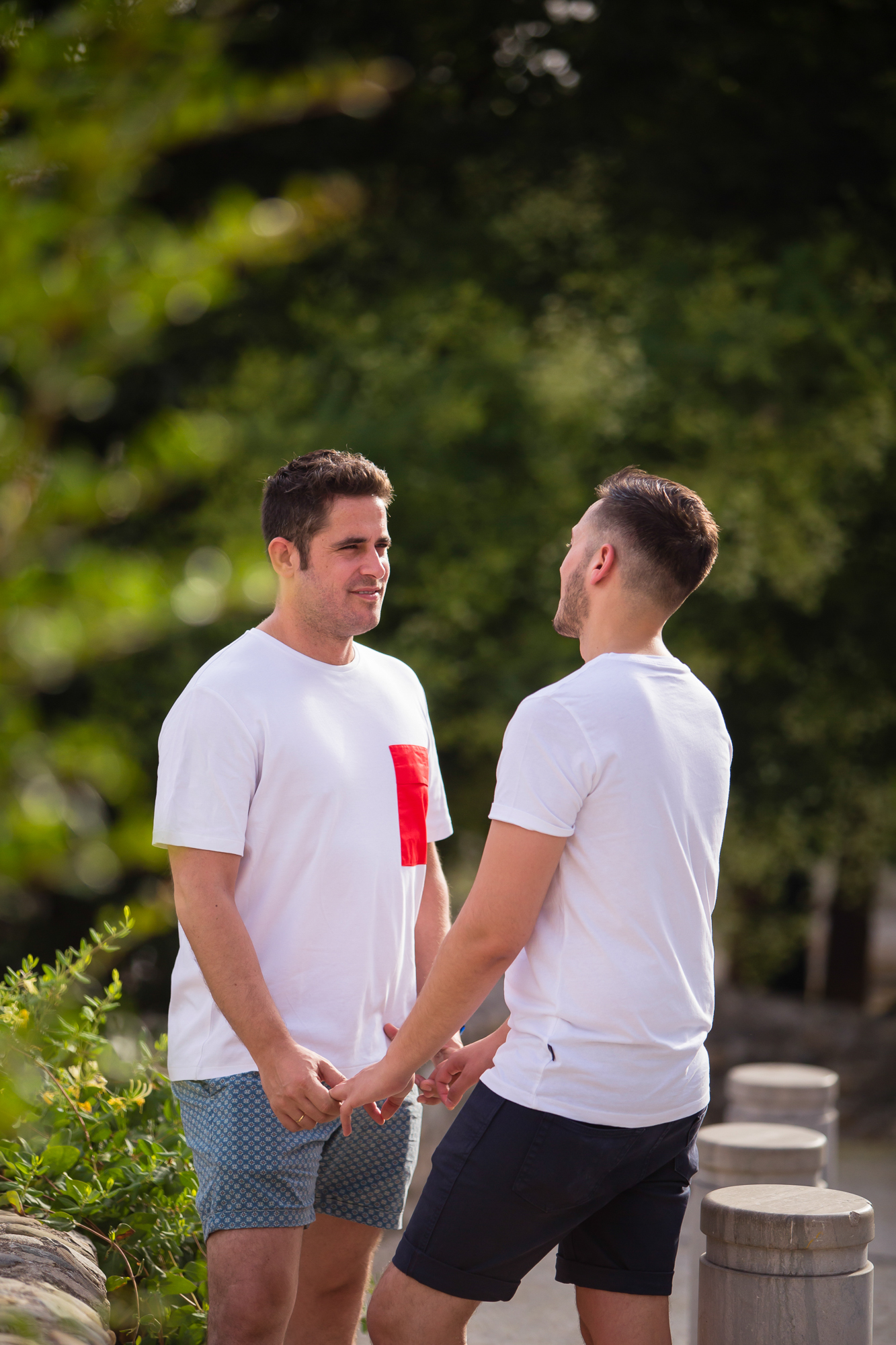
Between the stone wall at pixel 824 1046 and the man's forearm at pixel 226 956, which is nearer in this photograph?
the man's forearm at pixel 226 956

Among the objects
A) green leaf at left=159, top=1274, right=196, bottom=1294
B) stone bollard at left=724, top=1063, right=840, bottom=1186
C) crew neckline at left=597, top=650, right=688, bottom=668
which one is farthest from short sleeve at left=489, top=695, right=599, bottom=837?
stone bollard at left=724, top=1063, right=840, bottom=1186

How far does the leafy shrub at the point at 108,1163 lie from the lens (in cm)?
265

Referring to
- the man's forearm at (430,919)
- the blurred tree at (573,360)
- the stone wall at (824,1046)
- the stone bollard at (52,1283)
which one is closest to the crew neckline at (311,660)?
the man's forearm at (430,919)

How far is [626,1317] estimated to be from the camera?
231 cm

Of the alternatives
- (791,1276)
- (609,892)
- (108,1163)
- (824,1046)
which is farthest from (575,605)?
(824,1046)

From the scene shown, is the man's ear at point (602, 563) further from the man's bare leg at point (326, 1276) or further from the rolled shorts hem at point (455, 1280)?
the man's bare leg at point (326, 1276)

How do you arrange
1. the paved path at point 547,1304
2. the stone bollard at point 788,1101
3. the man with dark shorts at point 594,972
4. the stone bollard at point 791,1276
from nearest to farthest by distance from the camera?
1. the man with dark shorts at point 594,972
2. the stone bollard at point 791,1276
3. the paved path at point 547,1304
4. the stone bollard at point 788,1101

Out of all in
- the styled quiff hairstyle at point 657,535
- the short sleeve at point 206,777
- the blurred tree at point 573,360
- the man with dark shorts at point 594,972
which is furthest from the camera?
the blurred tree at point 573,360

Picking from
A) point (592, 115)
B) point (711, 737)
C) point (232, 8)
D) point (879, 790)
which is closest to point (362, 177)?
point (592, 115)

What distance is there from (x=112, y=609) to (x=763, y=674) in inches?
309

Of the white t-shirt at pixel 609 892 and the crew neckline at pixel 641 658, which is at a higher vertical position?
the crew neckline at pixel 641 658

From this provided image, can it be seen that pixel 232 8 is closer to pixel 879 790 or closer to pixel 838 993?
pixel 879 790

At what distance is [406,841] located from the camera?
8.68 feet

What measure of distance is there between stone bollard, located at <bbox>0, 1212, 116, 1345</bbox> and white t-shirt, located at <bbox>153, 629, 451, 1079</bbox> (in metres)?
0.40
